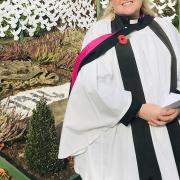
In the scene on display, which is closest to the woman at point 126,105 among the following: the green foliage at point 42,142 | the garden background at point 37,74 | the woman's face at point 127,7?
the woman's face at point 127,7

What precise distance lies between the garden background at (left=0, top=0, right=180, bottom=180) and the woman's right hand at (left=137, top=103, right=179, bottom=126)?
3.44ft

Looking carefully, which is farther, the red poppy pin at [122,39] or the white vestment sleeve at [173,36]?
Result: the white vestment sleeve at [173,36]

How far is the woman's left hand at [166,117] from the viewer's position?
2934mm

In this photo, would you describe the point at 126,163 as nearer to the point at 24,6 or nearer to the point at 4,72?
the point at 4,72

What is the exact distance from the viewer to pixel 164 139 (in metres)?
3.07

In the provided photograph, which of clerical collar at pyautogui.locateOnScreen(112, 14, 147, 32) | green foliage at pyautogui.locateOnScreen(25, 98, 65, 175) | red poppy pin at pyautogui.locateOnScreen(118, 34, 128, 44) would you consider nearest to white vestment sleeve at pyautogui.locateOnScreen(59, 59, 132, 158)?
red poppy pin at pyautogui.locateOnScreen(118, 34, 128, 44)

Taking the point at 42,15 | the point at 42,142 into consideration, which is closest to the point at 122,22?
the point at 42,142

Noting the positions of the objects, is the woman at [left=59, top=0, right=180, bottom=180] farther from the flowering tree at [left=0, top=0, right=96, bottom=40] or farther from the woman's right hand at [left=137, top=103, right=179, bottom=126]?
the flowering tree at [left=0, top=0, right=96, bottom=40]

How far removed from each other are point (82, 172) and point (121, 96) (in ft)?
2.01

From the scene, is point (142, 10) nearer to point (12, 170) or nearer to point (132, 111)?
point (132, 111)

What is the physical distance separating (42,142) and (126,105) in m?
2.12

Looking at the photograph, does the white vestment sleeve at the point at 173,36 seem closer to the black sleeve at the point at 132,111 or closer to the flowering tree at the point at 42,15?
the black sleeve at the point at 132,111

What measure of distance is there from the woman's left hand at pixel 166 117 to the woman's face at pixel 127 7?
0.65 meters

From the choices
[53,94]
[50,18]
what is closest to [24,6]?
→ [50,18]
